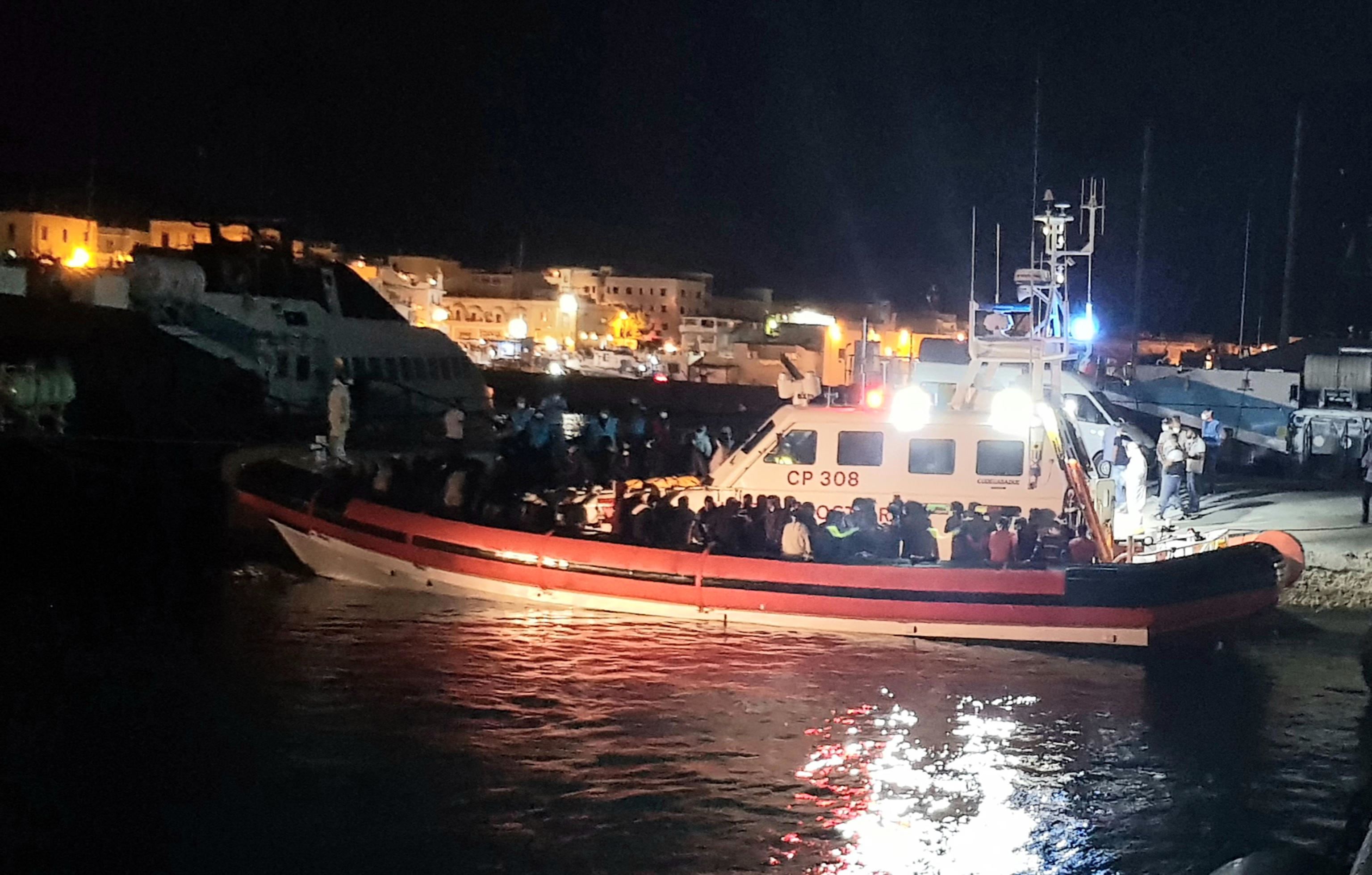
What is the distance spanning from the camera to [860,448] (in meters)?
13.5

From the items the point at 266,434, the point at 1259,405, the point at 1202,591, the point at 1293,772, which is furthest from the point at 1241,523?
the point at 266,434

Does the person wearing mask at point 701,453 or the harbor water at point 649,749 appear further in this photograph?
the person wearing mask at point 701,453

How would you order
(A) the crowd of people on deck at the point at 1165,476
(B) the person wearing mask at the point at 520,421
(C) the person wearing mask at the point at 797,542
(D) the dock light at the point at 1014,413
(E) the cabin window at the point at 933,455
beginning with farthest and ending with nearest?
(B) the person wearing mask at the point at 520,421, (A) the crowd of people on deck at the point at 1165,476, (E) the cabin window at the point at 933,455, (D) the dock light at the point at 1014,413, (C) the person wearing mask at the point at 797,542

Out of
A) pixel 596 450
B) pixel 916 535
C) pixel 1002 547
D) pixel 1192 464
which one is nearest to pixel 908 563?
pixel 916 535

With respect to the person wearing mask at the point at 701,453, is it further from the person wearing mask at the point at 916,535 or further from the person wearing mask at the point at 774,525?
the person wearing mask at the point at 916,535

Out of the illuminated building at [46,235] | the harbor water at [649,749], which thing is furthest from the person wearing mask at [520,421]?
the illuminated building at [46,235]

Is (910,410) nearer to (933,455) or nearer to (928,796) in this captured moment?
(933,455)

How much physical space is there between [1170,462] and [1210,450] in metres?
4.08

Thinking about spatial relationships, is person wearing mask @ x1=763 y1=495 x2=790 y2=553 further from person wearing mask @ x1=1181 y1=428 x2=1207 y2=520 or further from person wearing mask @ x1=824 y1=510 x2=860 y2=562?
person wearing mask @ x1=1181 y1=428 x2=1207 y2=520

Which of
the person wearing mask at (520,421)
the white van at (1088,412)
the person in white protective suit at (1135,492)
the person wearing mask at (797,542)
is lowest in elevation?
the person wearing mask at (797,542)

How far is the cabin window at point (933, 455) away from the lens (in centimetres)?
1329

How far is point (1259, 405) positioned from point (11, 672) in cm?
2484

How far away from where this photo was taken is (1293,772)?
9266 millimetres

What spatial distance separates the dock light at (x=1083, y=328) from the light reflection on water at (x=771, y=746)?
3.48 metres
